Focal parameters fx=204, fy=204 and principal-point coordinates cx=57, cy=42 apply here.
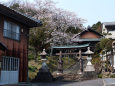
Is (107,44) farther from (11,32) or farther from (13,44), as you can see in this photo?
(11,32)

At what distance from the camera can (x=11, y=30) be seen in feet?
54.2

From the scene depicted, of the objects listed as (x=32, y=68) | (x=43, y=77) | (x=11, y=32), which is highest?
(x=11, y=32)

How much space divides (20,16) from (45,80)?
8.40 meters

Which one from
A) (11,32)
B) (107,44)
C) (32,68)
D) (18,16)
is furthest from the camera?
(107,44)

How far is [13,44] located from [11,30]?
1.15 m

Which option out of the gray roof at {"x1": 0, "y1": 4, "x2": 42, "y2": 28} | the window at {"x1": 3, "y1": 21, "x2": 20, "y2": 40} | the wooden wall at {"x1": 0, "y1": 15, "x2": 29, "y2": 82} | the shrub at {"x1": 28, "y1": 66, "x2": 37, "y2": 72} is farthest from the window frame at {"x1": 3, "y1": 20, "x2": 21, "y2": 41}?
the shrub at {"x1": 28, "y1": 66, "x2": 37, "y2": 72}

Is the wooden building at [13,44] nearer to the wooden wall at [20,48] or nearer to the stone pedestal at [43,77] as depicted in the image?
the wooden wall at [20,48]

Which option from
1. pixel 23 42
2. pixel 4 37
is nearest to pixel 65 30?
pixel 23 42

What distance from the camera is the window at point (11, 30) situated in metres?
15.9

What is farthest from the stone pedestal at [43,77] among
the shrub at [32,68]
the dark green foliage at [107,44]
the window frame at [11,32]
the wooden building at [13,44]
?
the dark green foliage at [107,44]

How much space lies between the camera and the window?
1589 cm

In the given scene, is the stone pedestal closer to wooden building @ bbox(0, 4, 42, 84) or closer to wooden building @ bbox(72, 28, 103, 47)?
wooden building @ bbox(0, 4, 42, 84)

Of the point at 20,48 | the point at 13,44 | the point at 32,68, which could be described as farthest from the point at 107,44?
the point at 13,44

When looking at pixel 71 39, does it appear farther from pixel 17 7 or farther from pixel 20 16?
pixel 20 16
